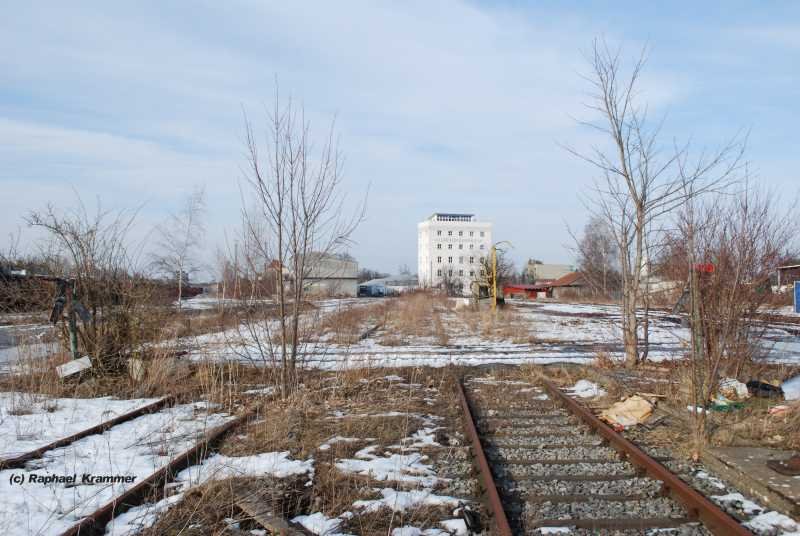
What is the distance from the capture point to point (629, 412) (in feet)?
23.9

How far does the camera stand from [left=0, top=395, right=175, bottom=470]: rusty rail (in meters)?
5.47

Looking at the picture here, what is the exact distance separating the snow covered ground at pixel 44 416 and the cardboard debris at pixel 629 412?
6.73 meters

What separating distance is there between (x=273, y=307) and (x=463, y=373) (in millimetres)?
4449

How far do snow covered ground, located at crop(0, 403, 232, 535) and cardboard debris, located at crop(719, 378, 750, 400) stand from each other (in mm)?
7108

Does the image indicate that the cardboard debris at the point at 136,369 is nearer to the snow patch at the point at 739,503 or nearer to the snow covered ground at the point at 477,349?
the snow covered ground at the point at 477,349

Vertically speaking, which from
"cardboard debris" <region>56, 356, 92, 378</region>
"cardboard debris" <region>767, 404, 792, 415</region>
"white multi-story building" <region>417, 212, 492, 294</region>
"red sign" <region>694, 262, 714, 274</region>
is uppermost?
"white multi-story building" <region>417, 212, 492, 294</region>

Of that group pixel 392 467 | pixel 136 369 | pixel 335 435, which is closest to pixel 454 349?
pixel 136 369

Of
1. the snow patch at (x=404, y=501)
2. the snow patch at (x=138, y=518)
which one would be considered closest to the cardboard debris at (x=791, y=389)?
the snow patch at (x=404, y=501)

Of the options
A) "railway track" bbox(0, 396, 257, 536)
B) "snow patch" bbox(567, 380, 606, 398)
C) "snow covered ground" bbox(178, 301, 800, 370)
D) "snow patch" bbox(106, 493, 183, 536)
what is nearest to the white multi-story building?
"snow covered ground" bbox(178, 301, 800, 370)

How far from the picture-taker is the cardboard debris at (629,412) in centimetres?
707

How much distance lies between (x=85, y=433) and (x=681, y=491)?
6.36m

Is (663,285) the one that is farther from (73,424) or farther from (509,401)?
(73,424)

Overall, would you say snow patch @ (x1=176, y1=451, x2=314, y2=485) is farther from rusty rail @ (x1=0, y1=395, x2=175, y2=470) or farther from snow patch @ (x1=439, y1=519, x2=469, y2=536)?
rusty rail @ (x1=0, y1=395, x2=175, y2=470)

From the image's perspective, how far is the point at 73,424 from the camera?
23.9 ft
